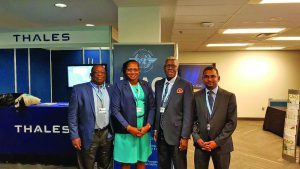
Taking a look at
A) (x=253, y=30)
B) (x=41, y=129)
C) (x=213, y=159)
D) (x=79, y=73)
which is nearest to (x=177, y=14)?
(x=253, y=30)

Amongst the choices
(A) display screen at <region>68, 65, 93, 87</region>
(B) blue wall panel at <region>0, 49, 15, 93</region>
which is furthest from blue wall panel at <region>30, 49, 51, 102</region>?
(A) display screen at <region>68, 65, 93, 87</region>

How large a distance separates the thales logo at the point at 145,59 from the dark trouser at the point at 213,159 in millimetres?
1551

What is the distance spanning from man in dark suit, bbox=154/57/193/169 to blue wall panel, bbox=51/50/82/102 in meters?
4.78

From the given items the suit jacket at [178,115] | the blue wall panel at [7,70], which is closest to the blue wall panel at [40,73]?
the blue wall panel at [7,70]

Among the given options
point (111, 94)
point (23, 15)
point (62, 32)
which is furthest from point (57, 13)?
point (111, 94)

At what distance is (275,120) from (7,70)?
7.14 meters

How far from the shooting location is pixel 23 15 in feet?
16.2

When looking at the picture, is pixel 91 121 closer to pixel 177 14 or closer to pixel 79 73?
pixel 177 14

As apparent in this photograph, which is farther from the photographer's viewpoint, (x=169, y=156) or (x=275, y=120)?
(x=275, y=120)

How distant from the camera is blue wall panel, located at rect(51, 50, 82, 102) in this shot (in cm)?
695

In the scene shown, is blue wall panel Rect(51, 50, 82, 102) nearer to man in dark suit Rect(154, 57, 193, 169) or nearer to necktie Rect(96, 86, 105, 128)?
necktie Rect(96, 86, 105, 128)

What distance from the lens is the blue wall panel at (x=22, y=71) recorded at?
6.79m

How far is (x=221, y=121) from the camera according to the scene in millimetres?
2422

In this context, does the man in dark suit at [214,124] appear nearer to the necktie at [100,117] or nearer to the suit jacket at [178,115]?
the suit jacket at [178,115]
